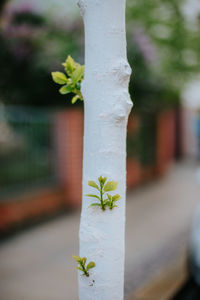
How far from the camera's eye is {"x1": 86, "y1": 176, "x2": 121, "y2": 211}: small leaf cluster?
1.43m

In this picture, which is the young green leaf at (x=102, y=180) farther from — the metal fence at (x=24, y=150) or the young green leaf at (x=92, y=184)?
the metal fence at (x=24, y=150)

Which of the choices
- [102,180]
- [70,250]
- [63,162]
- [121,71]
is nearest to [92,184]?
[102,180]

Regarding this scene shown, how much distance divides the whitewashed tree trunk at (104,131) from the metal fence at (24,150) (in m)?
4.69

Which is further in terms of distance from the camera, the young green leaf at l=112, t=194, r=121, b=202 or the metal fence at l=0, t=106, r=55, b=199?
the metal fence at l=0, t=106, r=55, b=199

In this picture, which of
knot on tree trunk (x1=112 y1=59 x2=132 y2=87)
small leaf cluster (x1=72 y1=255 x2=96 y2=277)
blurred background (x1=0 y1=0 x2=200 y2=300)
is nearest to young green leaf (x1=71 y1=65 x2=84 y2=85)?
knot on tree trunk (x1=112 y1=59 x2=132 y2=87)

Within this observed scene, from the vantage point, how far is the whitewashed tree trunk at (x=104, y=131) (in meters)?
1.47

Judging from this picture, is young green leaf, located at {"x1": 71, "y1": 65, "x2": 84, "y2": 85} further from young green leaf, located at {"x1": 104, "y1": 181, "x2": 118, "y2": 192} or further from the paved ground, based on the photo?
the paved ground

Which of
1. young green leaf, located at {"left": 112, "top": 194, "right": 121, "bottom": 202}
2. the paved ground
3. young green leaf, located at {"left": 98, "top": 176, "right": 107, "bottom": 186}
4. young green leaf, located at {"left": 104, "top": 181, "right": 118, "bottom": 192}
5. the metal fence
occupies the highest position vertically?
young green leaf, located at {"left": 98, "top": 176, "right": 107, "bottom": 186}

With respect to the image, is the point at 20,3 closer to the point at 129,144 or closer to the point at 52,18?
the point at 52,18

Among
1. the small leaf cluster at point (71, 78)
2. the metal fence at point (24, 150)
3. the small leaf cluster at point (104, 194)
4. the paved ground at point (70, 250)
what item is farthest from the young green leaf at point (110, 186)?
the metal fence at point (24, 150)

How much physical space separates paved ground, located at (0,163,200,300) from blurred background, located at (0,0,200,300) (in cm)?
1

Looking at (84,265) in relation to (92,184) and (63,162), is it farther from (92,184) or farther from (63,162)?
(63,162)

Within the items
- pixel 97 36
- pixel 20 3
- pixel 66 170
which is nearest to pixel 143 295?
pixel 97 36

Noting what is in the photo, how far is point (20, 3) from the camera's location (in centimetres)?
848
